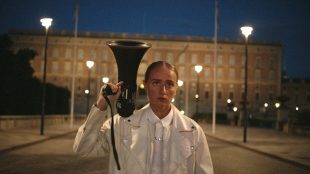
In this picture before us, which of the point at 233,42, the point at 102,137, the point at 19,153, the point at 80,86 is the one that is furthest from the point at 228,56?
the point at 102,137

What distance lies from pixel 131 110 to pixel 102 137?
0.99 ft

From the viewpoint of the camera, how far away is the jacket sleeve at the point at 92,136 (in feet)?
9.91

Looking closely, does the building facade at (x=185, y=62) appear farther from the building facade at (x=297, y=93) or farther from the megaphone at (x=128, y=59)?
the megaphone at (x=128, y=59)

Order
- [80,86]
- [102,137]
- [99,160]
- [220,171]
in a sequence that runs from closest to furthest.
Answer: [102,137] → [220,171] → [99,160] → [80,86]

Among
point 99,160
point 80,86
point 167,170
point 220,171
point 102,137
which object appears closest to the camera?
point 167,170

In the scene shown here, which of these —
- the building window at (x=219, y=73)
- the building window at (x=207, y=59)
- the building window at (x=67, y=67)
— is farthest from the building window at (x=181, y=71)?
the building window at (x=67, y=67)

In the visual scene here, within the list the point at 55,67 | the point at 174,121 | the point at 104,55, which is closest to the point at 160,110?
the point at 174,121

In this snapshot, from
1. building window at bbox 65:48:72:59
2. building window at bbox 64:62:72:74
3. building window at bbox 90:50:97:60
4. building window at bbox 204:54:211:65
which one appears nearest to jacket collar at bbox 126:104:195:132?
building window at bbox 90:50:97:60

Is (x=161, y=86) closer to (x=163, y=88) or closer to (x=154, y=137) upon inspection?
(x=163, y=88)

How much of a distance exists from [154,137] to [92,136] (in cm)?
39

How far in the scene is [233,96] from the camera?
317ft

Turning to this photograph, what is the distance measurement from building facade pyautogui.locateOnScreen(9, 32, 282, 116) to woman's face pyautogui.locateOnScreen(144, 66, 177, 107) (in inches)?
3473

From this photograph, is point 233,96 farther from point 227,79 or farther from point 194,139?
point 194,139

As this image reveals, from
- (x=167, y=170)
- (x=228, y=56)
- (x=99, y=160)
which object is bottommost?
(x=99, y=160)
